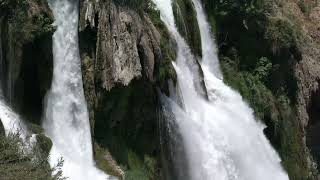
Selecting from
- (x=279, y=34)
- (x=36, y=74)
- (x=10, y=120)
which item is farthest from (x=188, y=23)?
(x=10, y=120)

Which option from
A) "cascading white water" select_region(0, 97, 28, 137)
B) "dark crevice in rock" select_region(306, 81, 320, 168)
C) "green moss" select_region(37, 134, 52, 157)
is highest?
"cascading white water" select_region(0, 97, 28, 137)

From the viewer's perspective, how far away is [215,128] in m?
21.3

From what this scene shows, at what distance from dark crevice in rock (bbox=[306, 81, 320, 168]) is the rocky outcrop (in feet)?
51.7

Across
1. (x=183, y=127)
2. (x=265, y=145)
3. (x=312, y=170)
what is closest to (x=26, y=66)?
(x=183, y=127)

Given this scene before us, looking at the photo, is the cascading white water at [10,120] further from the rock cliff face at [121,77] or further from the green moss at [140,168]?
A: the green moss at [140,168]

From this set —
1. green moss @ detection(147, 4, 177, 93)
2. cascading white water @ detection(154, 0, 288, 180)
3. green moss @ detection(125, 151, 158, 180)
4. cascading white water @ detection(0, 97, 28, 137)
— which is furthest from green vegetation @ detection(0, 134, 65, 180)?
cascading white water @ detection(154, 0, 288, 180)

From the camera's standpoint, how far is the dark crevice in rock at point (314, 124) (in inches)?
1209

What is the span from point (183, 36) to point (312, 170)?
9.47 metres

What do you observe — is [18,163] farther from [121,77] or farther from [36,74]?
[121,77]

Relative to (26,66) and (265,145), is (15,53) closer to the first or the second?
(26,66)

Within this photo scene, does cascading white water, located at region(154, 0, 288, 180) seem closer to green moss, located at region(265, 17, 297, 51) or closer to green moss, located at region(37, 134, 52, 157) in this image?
green moss, located at region(265, 17, 297, 51)

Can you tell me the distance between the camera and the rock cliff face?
1781 centimetres

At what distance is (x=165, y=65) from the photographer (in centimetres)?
1964

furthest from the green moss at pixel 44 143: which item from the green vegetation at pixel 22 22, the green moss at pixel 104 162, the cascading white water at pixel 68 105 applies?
the green vegetation at pixel 22 22
